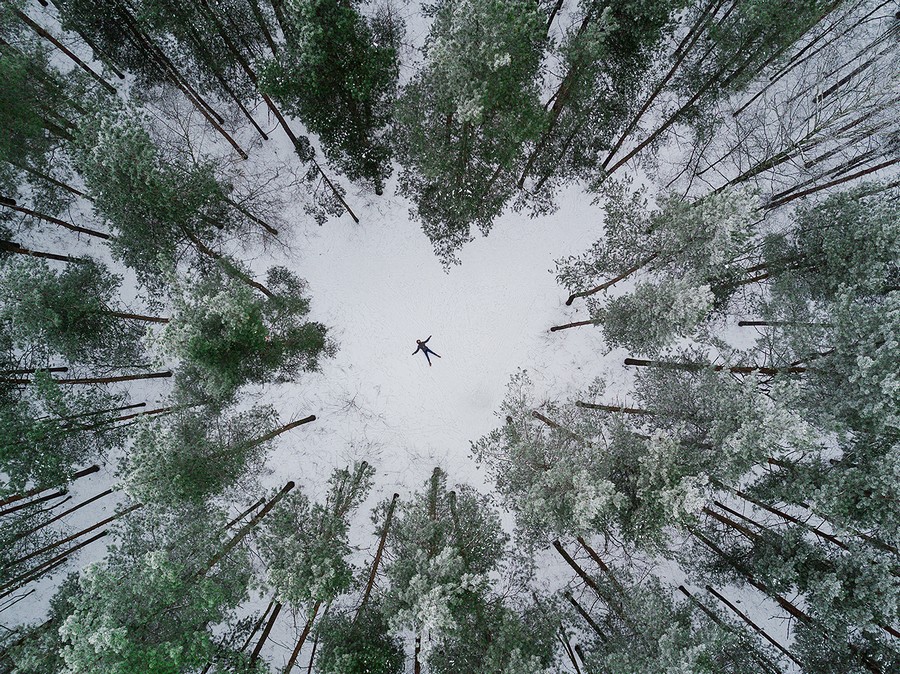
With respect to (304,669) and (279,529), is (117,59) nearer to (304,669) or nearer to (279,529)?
(279,529)

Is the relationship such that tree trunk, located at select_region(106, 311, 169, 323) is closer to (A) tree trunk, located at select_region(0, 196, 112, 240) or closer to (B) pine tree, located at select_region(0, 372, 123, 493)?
(B) pine tree, located at select_region(0, 372, 123, 493)

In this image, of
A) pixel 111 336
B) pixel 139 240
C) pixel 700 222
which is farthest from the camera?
pixel 111 336

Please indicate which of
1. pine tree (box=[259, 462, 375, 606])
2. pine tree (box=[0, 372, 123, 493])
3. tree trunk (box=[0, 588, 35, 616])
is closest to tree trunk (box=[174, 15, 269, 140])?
pine tree (box=[0, 372, 123, 493])

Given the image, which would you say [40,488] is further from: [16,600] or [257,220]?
[257,220]

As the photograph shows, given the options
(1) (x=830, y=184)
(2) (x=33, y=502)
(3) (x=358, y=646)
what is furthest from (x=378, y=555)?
(1) (x=830, y=184)

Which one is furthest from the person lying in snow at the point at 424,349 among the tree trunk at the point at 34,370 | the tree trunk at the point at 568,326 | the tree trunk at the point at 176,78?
the tree trunk at the point at 34,370

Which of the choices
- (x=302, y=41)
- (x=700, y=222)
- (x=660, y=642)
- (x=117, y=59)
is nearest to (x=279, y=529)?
(x=660, y=642)

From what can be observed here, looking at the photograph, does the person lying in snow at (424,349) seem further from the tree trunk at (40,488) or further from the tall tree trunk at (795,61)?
the tall tree trunk at (795,61)
